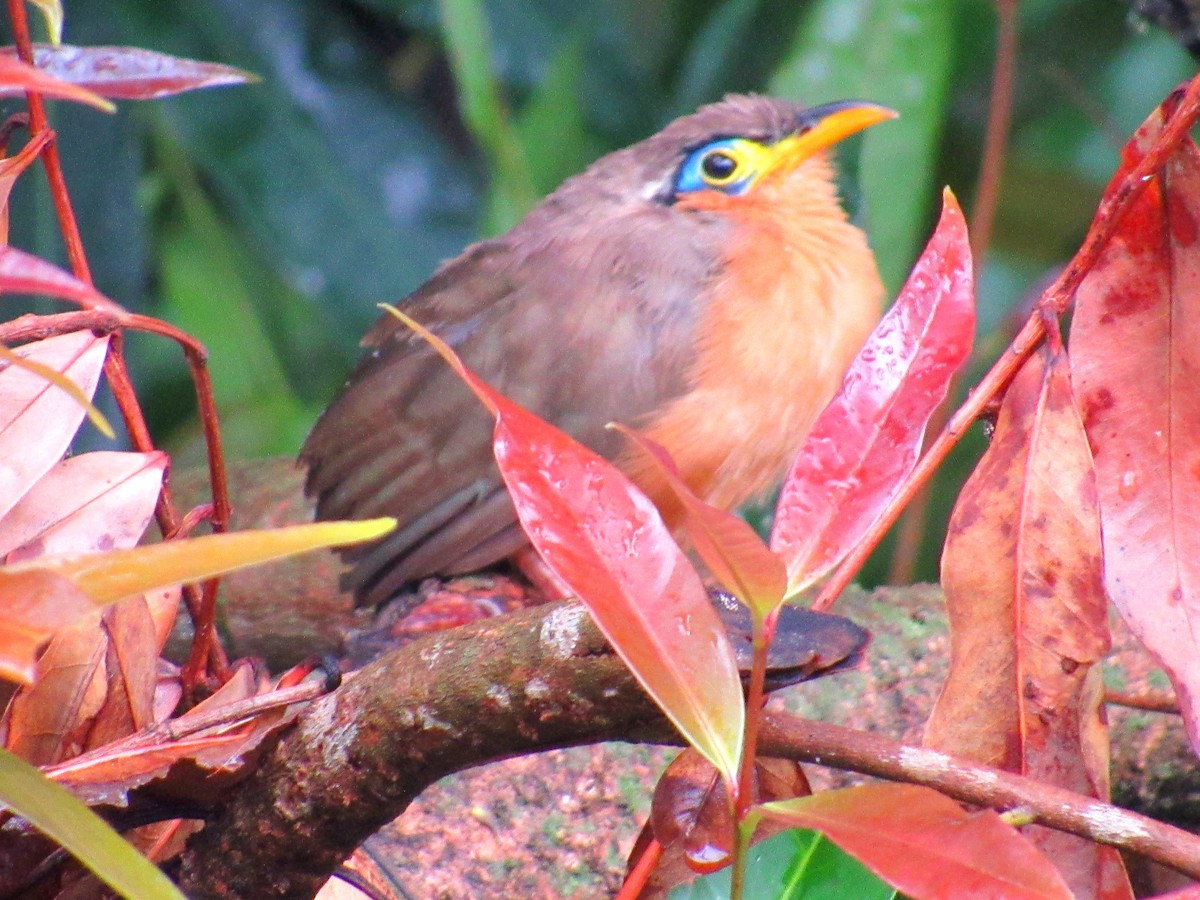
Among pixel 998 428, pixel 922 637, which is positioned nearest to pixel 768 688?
pixel 998 428

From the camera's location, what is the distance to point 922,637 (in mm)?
2654

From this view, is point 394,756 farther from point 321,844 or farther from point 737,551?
point 737,551

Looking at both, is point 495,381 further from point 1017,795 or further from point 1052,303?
point 1017,795

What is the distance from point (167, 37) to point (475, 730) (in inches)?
117

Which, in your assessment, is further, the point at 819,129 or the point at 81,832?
the point at 819,129

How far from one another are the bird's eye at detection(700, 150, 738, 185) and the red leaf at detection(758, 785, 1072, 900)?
2279 mm

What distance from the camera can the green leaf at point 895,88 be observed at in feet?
10.9

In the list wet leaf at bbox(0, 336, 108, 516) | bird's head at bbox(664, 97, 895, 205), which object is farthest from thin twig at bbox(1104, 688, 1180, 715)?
bird's head at bbox(664, 97, 895, 205)

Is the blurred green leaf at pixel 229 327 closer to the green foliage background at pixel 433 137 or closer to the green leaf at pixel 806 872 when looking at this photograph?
the green foliage background at pixel 433 137

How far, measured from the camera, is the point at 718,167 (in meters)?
3.10

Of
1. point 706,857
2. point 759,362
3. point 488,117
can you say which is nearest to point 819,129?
point 759,362

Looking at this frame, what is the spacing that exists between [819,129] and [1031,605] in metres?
2.02

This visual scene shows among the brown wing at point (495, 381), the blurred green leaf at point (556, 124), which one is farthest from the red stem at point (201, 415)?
the blurred green leaf at point (556, 124)

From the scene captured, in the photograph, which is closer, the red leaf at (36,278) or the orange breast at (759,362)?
the red leaf at (36,278)
